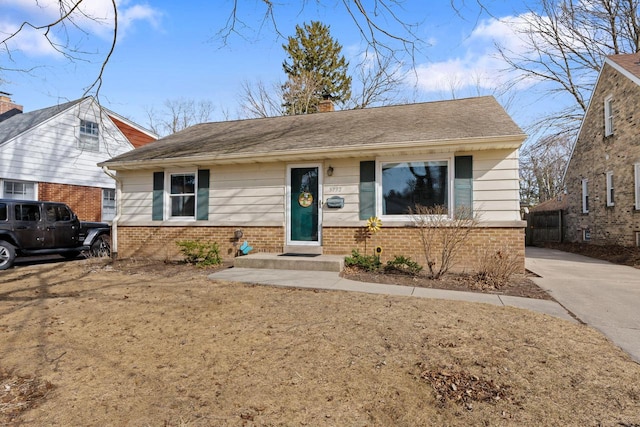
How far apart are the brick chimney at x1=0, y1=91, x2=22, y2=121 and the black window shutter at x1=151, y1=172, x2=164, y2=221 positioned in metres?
14.1

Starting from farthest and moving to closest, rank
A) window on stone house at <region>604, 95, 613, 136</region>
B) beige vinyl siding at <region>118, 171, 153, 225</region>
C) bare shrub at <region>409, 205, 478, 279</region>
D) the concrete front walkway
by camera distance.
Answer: window on stone house at <region>604, 95, 613, 136</region> → beige vinyl siding at <region>118, 171, 153, 225</region> → bare shrub at <region>409, 205, 478, 279</region> → the concrete front walkway

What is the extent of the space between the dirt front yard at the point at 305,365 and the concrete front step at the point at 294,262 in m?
2.21

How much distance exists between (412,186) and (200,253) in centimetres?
519

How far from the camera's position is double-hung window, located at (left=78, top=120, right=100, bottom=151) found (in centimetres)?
1563

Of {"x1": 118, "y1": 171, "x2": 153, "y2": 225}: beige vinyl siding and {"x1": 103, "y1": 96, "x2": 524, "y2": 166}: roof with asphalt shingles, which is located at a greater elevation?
{"x1": 103, "y1": 96, "x2": 524, "y2": 166}: roof with asphalt shingles

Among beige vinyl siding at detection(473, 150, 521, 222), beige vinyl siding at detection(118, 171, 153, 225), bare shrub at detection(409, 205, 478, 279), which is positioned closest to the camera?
bare shrub at detection(409, 205, 478, 279)

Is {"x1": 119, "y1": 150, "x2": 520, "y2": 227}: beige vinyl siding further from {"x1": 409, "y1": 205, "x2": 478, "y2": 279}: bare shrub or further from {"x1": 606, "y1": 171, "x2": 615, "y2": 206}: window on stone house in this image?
{"x1": 606, "y1": 171, "x2": 615, "y2": 206}: window on stone house

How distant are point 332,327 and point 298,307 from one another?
35.0 inches

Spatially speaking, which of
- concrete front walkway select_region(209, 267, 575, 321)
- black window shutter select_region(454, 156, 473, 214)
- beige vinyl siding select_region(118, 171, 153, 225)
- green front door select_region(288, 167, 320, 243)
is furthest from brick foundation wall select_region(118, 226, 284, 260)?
black window shutter select_region(454, 156, 473, 214)

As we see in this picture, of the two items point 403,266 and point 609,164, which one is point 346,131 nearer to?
point 403,266

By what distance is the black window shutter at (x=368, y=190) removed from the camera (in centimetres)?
808

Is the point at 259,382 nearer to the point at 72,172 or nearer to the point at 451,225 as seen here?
the point at 451,225

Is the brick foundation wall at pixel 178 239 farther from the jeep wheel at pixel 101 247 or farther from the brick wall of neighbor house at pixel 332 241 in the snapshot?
the jeep wheel at pixel 101 247

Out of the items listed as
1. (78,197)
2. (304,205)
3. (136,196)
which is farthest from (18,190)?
(304,205)
